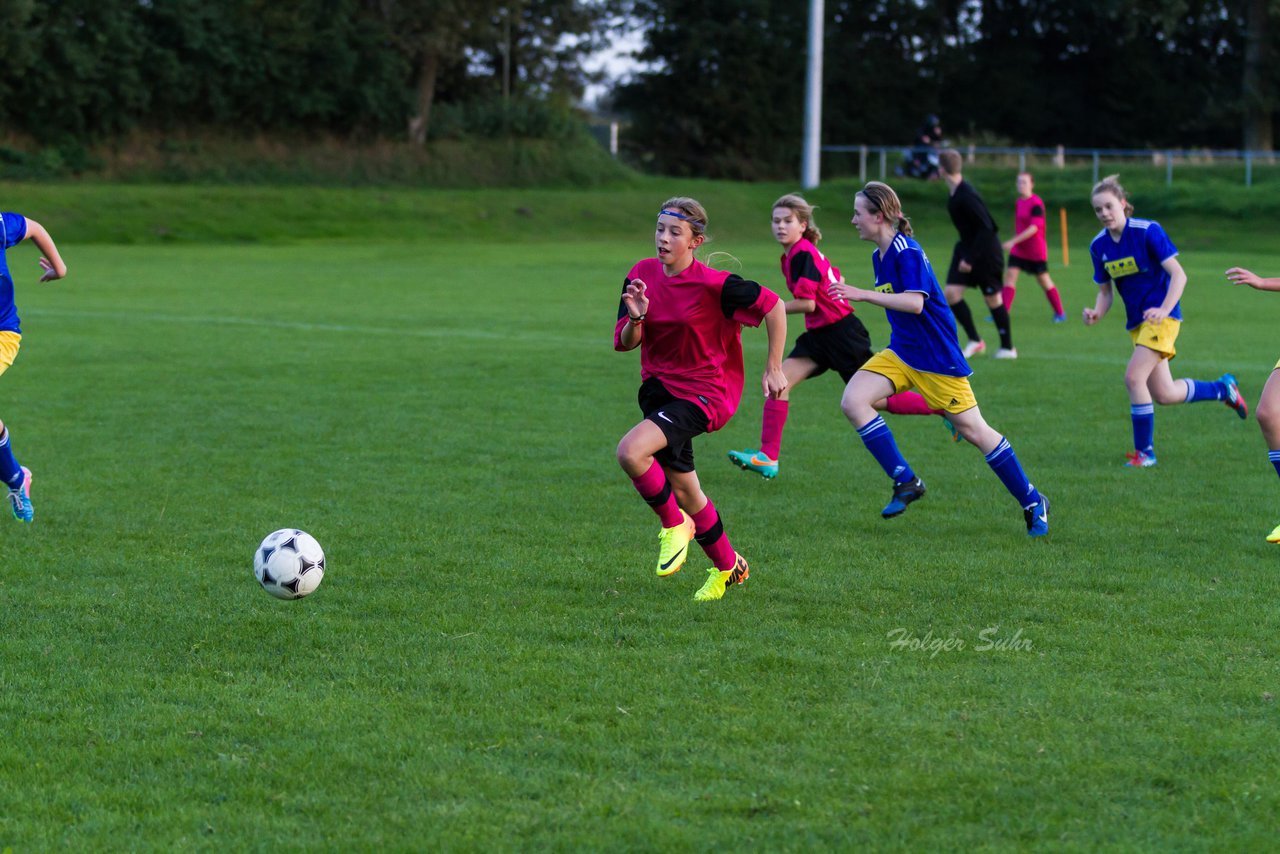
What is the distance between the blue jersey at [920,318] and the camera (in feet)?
23.9

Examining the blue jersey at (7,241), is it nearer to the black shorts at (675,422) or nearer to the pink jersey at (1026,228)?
the black shorts at (675,422)

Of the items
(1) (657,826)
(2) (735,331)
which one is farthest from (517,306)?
(1) (657,826)

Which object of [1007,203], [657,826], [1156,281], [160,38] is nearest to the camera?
[657,826]

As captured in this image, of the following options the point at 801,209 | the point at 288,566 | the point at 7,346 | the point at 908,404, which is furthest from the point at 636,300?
the point at 7,346

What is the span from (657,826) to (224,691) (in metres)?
1.77

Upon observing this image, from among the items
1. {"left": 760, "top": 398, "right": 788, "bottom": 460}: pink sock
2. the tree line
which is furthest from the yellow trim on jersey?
the tree line

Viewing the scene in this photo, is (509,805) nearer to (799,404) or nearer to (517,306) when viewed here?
(799,404)

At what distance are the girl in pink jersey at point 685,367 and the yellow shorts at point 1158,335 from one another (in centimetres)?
354

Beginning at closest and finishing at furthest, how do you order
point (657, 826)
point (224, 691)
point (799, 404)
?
point (657, 826) → point (224, 691) → point (799, 404)

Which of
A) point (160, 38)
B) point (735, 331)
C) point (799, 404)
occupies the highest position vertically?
point (160, 38)

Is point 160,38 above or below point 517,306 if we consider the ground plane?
above

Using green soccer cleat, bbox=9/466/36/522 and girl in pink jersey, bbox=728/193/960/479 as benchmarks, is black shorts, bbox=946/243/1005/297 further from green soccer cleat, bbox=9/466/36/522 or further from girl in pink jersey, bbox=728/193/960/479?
green soccer cleat, bbox=9/466/36/522

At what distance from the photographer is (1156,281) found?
8797 millimetres

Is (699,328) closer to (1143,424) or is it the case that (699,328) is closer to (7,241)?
(7,241)
